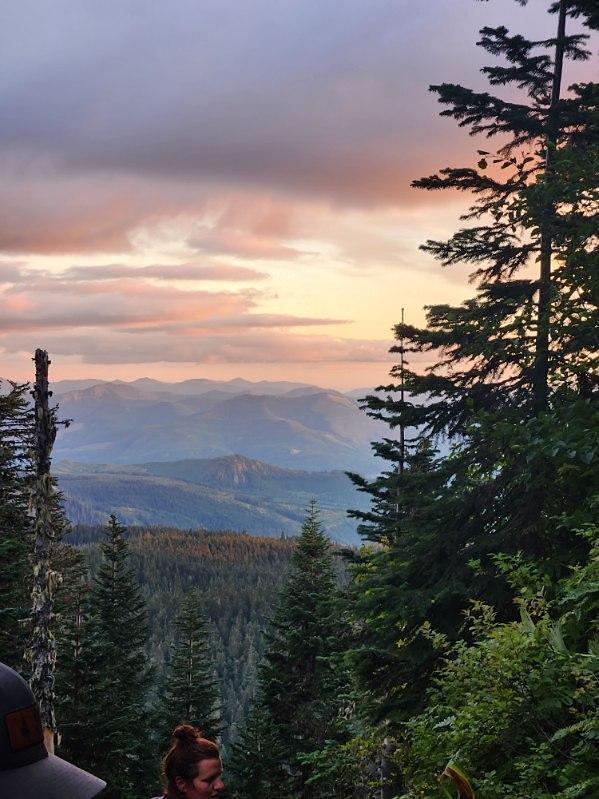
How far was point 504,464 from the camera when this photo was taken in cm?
1399

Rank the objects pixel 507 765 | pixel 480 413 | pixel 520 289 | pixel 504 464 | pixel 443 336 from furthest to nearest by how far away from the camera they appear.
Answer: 1. pixel 443 336
2. pixel 520 289
3. pixel 504 464
4. pixel 480 413
5. pixel 507 765

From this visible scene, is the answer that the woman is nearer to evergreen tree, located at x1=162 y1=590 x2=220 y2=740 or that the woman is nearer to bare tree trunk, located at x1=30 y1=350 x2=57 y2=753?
bare tree trunk, located at x1=30 y1=350 x2=57 y2=753

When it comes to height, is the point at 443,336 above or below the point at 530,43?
below

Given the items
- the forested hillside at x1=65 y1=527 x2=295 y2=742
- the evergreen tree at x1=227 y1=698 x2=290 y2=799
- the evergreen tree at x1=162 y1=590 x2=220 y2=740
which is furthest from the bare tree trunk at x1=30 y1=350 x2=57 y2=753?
the forested hillside at x1=65 y1=527 x2=295 y2=742

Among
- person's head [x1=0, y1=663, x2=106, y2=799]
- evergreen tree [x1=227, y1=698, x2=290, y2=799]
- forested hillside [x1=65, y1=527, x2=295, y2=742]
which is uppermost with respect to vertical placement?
person's head [x1=0, y1=663, x2=106, y2=799]

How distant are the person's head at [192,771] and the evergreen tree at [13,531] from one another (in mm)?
18694

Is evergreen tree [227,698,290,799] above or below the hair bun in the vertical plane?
below

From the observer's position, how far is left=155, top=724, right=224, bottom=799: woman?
4.66m

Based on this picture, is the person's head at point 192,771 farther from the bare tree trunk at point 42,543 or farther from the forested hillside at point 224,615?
the forested hillside at point 224,615

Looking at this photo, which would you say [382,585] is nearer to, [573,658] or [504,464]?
[504,464]

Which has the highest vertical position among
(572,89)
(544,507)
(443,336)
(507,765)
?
(572,89)

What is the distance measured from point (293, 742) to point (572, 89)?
28.2 m

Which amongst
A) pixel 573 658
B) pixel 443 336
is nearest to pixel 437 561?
pixel 443 336

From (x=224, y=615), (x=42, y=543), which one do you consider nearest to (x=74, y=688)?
(x=42, y=543)
